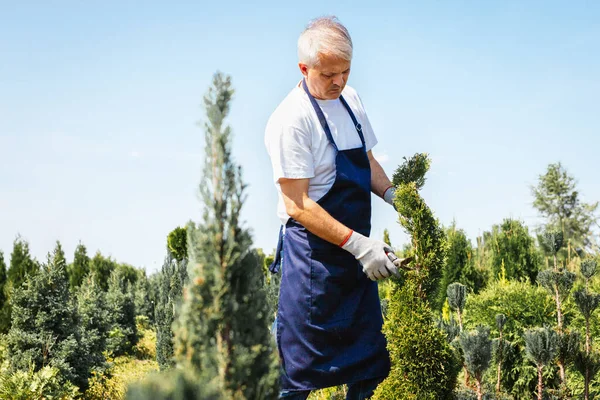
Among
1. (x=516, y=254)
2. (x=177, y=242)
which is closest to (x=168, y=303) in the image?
(x=177, y=242)

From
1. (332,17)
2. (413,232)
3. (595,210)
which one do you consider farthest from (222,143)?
(595,210)

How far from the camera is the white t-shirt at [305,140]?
338 cm

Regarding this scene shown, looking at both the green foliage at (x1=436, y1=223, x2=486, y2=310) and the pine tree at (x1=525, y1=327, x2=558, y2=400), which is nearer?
the pine tree at (x1=525, y1=327, x2=558, y2=400)

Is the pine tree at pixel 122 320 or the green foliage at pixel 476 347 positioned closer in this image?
the green foliage at pixel 476 347

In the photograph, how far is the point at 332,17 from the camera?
3.73 m

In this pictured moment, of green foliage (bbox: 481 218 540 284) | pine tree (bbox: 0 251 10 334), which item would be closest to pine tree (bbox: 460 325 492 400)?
green foliage (bbox: 481 218 540 284)

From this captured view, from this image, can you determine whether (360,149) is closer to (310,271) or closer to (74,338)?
(310,271)

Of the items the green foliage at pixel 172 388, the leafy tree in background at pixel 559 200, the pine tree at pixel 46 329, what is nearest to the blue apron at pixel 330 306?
the green foliage at pixel 172 388

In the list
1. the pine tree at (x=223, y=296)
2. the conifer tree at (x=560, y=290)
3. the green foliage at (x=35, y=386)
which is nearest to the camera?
the pine tree at (x=223, y=296)

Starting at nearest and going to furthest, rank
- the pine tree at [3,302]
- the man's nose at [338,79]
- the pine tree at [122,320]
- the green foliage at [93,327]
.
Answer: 1. the man's nose at [338,79]
2. the green foliage at [93,327]
3. the pine tree at [3,302]
4. the pine tree at [122,320]

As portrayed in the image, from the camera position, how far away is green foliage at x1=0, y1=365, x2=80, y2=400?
6523mm

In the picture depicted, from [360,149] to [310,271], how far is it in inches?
31.3

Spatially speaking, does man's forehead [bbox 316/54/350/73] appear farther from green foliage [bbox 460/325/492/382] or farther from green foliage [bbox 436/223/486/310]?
green foliage [bbox 436/223/486/310]

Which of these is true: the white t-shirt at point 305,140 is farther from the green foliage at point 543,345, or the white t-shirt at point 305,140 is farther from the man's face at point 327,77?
the green foliage at point 543,345
